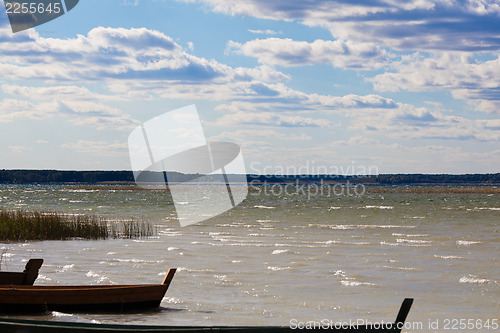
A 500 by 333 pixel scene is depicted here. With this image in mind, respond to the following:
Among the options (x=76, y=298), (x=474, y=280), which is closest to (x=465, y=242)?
(x=474, y=280)

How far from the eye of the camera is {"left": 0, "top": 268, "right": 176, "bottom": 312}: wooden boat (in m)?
13.2

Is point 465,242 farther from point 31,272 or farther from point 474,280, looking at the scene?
point 31,272

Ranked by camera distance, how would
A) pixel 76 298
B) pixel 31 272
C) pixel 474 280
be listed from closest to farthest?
pixel 76 298 < pixel 31 272 < pixel 474 280

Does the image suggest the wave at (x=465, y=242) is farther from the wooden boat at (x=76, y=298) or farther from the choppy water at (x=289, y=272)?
the wooden boat at (x=76, y=298)

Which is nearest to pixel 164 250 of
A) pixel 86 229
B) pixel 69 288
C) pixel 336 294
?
pixel 86 229

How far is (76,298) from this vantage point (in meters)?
13.4

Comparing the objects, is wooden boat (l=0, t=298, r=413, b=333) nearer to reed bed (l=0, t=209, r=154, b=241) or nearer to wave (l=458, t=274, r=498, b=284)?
wave (l=458, t=274, r=498, b=284)

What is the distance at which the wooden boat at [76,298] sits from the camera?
43.2ft

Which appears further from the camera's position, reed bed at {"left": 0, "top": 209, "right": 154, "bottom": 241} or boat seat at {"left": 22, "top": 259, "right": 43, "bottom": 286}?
reed bed at {"left": 0, "top": 209, "right": 154, "bottom": 241}

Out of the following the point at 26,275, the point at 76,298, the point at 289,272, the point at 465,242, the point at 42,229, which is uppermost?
the point at 26,275

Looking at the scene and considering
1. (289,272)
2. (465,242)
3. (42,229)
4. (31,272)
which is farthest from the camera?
(465,242)

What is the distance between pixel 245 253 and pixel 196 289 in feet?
28.7

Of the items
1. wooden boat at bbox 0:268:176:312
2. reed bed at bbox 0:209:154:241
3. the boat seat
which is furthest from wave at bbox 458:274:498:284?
reed bed at bbox 0:209:154:241

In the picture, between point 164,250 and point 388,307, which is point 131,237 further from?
point 388,307
